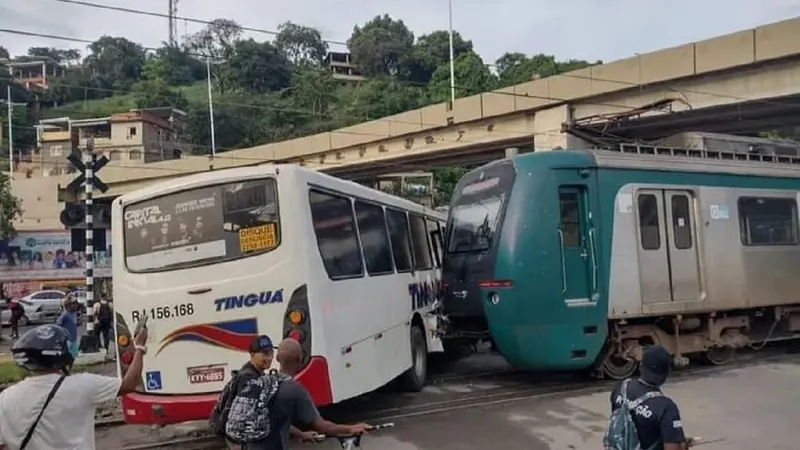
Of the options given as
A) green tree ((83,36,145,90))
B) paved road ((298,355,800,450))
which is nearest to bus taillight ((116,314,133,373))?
paved road ((298,355,800,450))

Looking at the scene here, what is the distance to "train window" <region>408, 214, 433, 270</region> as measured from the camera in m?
11.9

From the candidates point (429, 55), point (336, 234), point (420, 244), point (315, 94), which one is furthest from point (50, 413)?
point (429, 55)

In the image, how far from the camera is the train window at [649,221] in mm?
11422

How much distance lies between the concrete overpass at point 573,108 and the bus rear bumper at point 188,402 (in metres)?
7.04

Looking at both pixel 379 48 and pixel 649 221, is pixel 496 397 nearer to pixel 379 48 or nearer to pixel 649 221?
pixel 649 221

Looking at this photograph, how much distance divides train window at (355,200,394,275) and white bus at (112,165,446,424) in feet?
2.05

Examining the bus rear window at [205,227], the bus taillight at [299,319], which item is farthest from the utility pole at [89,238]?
the bus taillight at [299,319]

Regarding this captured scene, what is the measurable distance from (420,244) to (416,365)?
1.92 m

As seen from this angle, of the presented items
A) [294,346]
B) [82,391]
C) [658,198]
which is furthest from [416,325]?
[82,391]

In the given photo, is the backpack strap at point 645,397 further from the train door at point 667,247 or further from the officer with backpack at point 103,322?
the officer with backpack at point 103,322

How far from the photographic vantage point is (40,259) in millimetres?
40750

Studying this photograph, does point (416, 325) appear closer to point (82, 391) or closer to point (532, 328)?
point (532, 328)

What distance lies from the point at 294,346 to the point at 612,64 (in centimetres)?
2422

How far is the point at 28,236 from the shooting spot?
40.7 m
